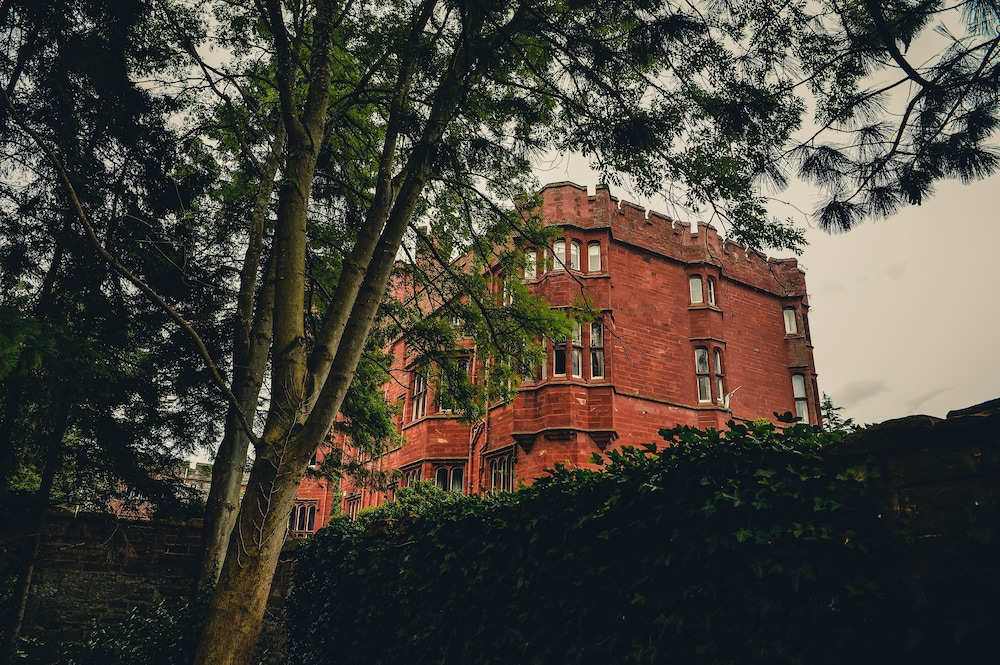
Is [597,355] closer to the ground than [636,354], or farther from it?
closer to the ground

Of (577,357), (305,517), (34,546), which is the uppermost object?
(577,357)

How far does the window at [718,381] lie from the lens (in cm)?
1953

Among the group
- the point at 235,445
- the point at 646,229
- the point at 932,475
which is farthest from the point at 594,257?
the point at 932,475

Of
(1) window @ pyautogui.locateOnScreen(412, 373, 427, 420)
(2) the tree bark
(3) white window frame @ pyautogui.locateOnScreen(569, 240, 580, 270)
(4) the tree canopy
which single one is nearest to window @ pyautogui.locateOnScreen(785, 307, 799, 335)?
(3) white window frame @ pyautogui.locateOnScreen(569, 240, 580, 270)

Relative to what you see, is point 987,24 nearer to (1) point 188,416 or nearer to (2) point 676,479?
(2) point 676,479

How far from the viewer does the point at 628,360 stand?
1602 centimetres

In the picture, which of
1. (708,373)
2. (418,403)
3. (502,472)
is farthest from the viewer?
(418,403)

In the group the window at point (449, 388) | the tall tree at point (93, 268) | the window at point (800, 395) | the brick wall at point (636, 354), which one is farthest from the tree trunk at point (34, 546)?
the window at point (800, 395)

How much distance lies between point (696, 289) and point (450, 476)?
10659 mm

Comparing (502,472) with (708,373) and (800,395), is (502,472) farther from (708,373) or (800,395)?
(800,395)

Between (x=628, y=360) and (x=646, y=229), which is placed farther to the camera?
A: (x=646, y=229)

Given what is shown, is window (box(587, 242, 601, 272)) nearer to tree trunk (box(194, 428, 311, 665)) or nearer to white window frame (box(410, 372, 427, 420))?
white window frame (box(410, 372, 427, 420))

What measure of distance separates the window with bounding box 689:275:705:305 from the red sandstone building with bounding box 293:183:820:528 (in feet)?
0.11

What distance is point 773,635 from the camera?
3092mm
